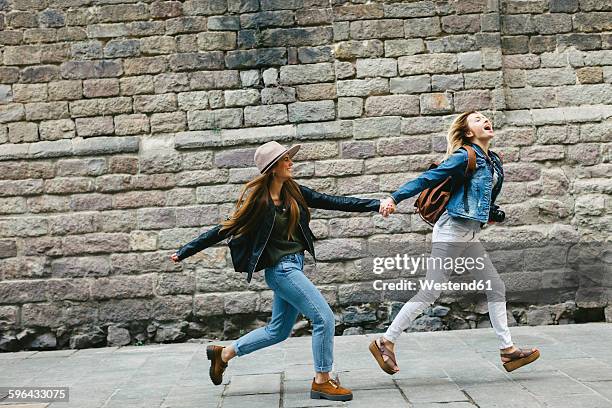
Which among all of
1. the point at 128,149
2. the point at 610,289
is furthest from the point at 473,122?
the point at 128,149

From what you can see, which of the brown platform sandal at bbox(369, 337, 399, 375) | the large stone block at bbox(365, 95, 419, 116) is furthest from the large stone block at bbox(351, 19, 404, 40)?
the brown platform sandal at bbox(369, 337, 399, 375)

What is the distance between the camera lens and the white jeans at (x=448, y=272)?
4.29 metres

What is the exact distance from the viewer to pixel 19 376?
17.2 feet

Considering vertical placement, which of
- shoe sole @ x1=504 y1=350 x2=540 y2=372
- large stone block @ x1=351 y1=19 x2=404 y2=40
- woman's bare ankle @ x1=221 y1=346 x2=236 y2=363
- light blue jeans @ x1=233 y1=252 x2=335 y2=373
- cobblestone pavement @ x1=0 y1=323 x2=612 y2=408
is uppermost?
large stone block @ x1=351 y1=19 x2=404 y2=40

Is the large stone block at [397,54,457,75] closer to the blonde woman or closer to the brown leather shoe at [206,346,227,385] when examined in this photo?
the blonde woman

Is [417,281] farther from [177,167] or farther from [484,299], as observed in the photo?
[177,167]

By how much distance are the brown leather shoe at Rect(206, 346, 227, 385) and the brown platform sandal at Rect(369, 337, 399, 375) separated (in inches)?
36.8

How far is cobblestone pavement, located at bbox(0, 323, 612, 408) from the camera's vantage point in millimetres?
3936

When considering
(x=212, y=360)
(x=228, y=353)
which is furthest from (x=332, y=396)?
(x=212, y=360)

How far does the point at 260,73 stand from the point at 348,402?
355cm

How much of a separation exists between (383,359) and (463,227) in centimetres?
95

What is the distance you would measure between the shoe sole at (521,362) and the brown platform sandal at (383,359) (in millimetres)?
687

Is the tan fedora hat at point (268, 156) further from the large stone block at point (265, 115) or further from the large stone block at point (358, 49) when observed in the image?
the large stone block at point (358, 49)

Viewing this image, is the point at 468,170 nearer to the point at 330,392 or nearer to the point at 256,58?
the point at 330,392
